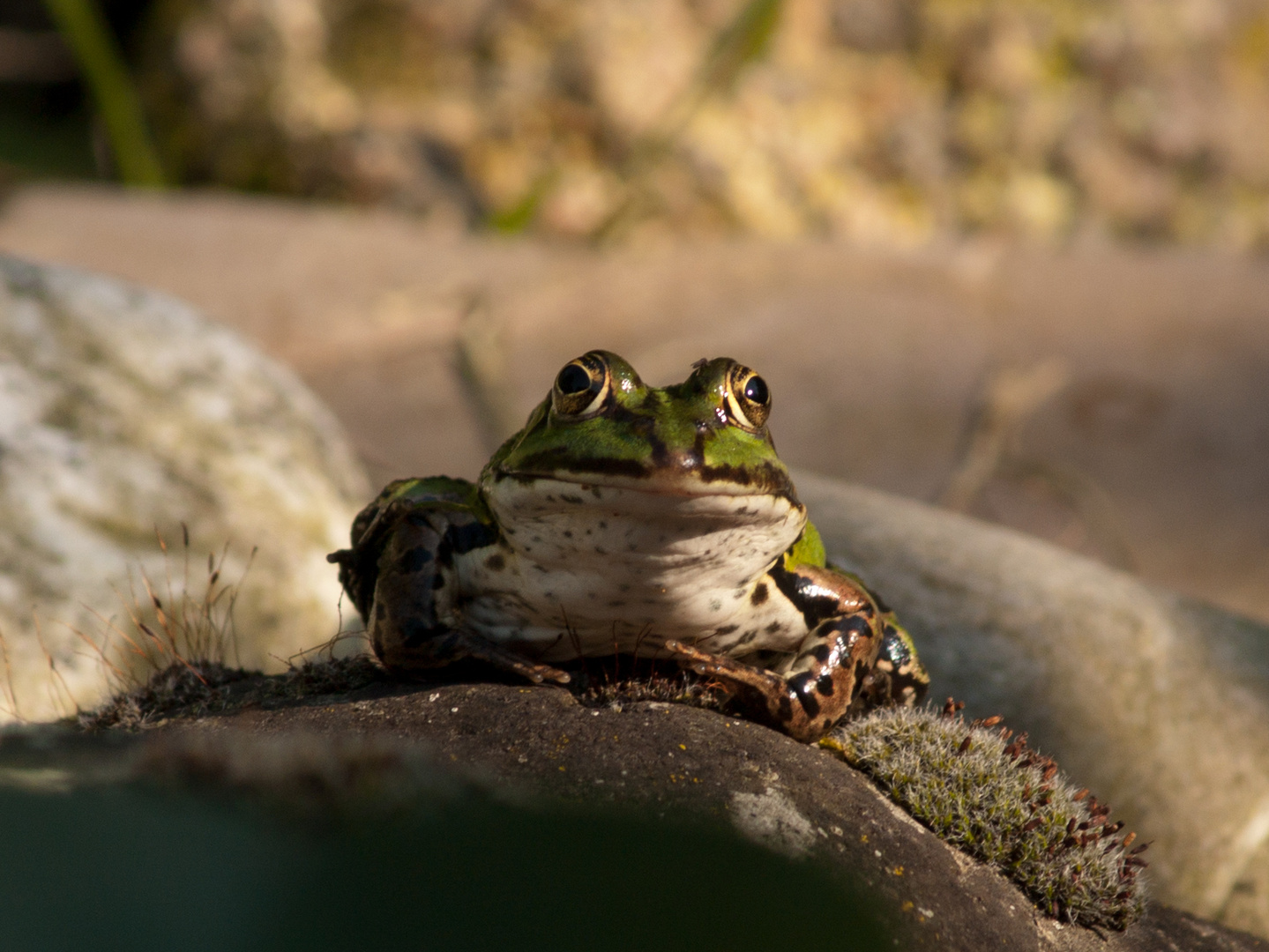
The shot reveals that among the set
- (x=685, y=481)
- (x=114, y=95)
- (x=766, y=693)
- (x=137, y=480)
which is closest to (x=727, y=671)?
(x=766, y=693)

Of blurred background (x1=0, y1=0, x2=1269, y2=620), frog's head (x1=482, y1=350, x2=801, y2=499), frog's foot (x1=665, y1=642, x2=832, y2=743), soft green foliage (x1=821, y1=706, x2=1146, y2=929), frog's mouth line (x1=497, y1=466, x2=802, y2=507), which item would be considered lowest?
soft green foliage (x1=821, y1=706, x2=1146, y2=929)

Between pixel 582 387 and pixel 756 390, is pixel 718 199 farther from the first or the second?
pixel 582 387

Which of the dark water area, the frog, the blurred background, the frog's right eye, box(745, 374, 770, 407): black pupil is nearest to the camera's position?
the dark water area

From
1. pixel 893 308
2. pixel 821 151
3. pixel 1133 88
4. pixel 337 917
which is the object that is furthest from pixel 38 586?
pixel 1133 88

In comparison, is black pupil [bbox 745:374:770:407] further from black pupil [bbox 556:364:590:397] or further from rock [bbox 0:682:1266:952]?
rock [bbox 0:682:1266:952]

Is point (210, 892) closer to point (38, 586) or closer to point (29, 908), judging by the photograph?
point (29, 908)

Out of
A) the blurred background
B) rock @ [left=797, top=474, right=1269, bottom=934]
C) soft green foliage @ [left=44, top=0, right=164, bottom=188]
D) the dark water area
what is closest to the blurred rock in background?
the blurred background

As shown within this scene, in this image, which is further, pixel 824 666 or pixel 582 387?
pixel 824 666
